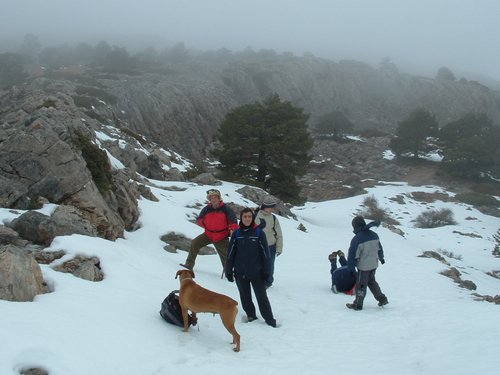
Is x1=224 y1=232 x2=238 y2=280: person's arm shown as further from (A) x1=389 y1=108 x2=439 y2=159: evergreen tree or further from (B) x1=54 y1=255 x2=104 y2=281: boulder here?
(A) x1=389 y1=108 x2=439 y2=159: evergreen tree

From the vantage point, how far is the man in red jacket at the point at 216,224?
8516 mm

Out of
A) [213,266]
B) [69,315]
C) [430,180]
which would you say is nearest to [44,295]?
[69,315]

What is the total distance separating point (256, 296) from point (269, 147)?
20.9 meters

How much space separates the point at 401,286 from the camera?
11.3m

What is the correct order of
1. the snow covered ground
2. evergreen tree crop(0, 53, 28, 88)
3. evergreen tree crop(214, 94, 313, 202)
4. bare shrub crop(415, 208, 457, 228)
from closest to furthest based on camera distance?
the snow covered ground, evergreen tree crop(214, 94, 313, 202), bare shrub crop(415, 208, 457, 228), evergreen tree crop(0, 53, 28, 88)

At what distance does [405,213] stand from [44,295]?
30.6m

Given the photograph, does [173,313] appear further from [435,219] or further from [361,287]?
[435,219]

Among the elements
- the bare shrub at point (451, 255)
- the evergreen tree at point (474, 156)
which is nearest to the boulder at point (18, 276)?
the bare shrub at point (451, 255)

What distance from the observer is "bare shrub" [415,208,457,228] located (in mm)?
29859

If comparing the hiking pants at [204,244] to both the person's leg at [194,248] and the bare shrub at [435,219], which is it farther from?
the bare shrub at [435,219]

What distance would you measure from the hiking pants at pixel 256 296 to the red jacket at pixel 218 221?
1.73m

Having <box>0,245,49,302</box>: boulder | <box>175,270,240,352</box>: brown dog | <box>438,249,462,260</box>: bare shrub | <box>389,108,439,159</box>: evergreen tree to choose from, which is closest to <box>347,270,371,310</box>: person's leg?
<box>175,270,240,352</box>: brown dog

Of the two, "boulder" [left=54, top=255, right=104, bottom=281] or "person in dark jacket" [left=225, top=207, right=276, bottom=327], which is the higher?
"person in dark jacket" [left=225, top=207, right=276, bottom=327]

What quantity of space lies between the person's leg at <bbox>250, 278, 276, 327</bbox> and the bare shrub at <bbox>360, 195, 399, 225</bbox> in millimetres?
23088
